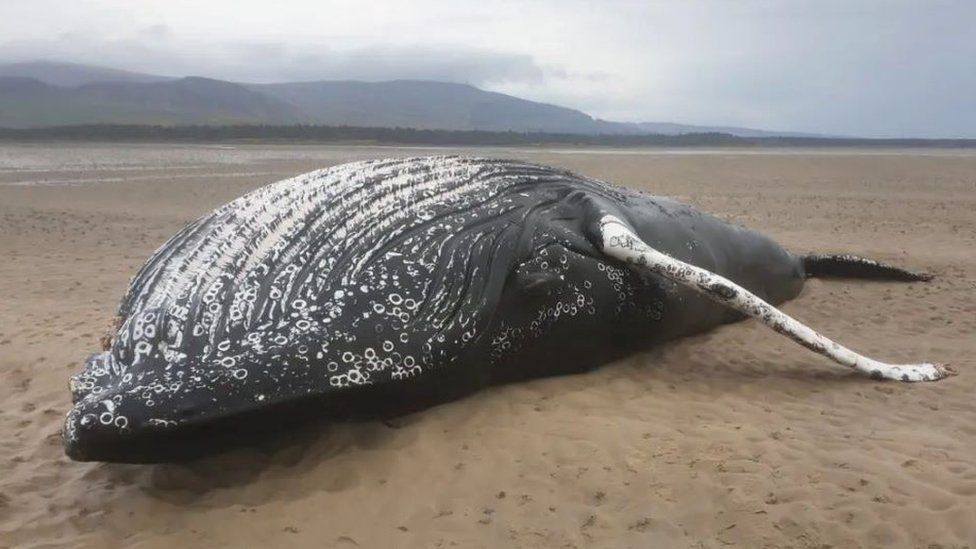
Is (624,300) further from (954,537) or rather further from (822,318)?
(822,318)

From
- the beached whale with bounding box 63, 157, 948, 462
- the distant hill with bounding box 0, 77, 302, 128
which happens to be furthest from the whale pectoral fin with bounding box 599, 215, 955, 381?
the distant hill with bounding box 0, 77, 302, 128

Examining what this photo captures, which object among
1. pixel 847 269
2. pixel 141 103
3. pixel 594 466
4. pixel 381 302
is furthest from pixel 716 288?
pixel 141 103

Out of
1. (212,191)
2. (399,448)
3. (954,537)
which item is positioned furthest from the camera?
(212,191)

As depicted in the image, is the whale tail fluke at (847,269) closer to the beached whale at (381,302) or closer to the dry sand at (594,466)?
the dry sand at (594,466)

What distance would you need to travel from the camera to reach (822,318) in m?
8.52

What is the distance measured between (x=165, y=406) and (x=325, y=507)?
38.2 inches

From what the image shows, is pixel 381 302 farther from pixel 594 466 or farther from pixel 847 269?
pixel 847 269

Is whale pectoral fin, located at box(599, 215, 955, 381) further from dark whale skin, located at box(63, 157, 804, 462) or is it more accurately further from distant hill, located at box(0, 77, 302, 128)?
distant hill, located at box(0, 77, 302, 128)

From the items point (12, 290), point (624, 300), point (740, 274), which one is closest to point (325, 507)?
point (624, 300)

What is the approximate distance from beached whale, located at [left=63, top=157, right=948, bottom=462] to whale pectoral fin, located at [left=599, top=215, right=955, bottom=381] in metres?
0.01

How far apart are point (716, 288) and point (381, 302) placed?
2.42 metres

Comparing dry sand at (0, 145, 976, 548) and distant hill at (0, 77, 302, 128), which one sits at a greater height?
distant hill at (0, 77, 302, 128)

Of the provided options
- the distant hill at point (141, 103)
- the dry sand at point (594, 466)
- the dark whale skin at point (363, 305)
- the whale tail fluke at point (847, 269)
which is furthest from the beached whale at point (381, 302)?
the distant hill at point (141, 103)

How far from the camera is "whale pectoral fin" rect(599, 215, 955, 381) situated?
5.99 m
